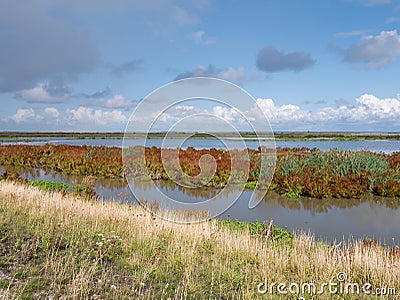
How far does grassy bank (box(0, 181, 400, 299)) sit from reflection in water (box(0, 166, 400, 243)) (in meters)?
2.55

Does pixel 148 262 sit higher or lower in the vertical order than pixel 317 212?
higher

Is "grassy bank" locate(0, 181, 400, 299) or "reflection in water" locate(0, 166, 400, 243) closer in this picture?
"grassy bank" locate(0, 181, 400, 299)

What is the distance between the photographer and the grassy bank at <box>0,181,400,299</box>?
370 centimetres

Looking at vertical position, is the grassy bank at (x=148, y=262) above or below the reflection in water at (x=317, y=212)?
above

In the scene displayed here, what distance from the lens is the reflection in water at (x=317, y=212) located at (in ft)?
27.9

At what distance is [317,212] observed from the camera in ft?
34.0

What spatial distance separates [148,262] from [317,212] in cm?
708

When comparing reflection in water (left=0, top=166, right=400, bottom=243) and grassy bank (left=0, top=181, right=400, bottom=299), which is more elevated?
grassy bank (left=0, top=181, right=400, bottom=299)

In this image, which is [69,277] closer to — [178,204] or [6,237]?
[6,237]

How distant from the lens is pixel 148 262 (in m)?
4.55

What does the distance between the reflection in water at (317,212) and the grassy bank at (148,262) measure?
2554mm

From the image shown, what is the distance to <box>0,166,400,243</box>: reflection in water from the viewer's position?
27.9 ft

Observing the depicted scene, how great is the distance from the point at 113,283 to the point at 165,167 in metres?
13.8

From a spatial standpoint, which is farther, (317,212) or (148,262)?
(317,212)
